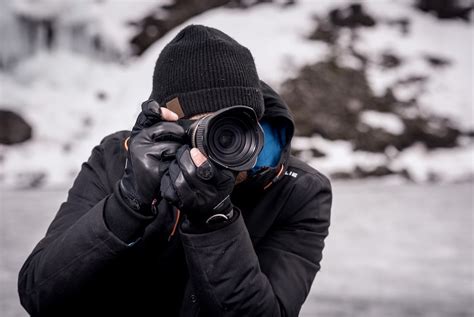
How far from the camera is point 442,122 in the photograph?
17.8m

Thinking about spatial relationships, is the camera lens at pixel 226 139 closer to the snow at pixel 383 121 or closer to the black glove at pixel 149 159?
the black glove at pixel 149 159

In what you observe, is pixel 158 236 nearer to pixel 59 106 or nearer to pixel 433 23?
pixel 59 106

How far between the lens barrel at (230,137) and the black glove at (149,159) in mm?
44

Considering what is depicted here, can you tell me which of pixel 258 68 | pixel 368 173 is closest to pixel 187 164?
pixel 368 173

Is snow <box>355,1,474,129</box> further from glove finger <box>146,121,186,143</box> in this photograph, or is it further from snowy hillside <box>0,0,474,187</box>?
glove finger <box>146,121,186,143</box>

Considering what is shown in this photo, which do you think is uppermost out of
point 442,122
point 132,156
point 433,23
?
point 132,156

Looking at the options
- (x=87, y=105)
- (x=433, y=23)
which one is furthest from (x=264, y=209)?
(x=433, y=23)

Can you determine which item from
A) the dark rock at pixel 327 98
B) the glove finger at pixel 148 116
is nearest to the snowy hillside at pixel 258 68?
the dark rock at pixel 327 98

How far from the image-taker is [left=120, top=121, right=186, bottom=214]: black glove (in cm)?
137

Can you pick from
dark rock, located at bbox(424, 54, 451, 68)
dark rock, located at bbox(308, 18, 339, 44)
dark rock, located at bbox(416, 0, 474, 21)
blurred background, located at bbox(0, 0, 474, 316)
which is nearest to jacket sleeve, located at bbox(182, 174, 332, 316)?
blurred background, located at bbox(0, 0, 474, 316)

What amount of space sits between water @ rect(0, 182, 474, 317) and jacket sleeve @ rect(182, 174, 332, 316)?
2.40 metres

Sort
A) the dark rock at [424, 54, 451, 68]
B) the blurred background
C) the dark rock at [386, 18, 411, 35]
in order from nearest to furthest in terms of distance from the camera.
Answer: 1. the blurred background
2. the dark rock at [424, 54, 451, 68]
3. the dark rock at [386, 18, 411, 35]

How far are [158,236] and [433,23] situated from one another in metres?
21.5

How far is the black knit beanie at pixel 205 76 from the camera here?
152 cm
